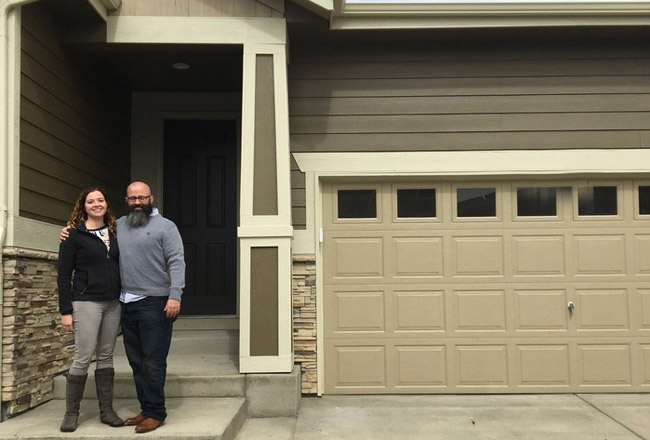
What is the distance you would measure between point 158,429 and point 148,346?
53 cm

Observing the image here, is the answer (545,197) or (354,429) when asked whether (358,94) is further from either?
(354,429)

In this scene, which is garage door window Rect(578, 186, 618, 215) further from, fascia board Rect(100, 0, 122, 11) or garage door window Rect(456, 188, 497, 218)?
fascia board Rect(100, 0, 122, 11)

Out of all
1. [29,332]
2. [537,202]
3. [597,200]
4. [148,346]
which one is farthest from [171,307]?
[597,200]

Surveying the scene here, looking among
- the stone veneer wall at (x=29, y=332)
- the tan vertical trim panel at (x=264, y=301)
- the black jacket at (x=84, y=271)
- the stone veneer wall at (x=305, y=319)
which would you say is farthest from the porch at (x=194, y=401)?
the black jacket at (x=84, y=271)

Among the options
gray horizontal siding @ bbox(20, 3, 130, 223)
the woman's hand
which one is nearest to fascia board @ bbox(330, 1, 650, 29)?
gray horizontal siding @ bbox(20, 3, 130, 223)

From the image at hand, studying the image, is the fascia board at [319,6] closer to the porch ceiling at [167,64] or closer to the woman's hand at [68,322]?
the porch ceiling at [167,64]

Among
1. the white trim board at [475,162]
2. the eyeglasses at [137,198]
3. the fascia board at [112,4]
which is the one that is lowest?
the eyeglasses at [137,198]

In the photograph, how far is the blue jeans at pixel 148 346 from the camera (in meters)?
3.96

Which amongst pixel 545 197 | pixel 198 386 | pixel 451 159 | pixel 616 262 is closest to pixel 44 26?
pixel 198 386

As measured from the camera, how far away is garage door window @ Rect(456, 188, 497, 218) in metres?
5.81

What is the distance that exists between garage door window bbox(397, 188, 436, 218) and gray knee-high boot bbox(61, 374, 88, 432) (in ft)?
10.3

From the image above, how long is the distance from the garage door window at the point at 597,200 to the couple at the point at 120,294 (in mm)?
3805

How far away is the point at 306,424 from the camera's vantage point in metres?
4.73

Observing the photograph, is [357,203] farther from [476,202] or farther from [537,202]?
[537,202]
